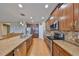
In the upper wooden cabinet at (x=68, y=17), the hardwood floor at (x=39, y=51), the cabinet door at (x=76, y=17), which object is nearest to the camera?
the cabinet door at (x=76, y=17)

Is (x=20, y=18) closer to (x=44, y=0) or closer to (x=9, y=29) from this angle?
(x=9, y=29)

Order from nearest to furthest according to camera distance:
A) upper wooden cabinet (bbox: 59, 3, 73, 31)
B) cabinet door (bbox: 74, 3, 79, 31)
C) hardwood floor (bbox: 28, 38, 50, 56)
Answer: cabinet door (bbox: 74, 3, 79, 31)
upper wooden cabinet (bbox: 59, 3, 73, 31)
hardwood floor (bbox: 28, 38, 50, 56)

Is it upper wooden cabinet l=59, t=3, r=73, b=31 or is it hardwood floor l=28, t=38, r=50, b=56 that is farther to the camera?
hardwood floor l=28, t=38, r=50, b=56

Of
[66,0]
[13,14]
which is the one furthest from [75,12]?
[13,14]

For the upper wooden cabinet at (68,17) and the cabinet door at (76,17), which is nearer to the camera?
the cabinet door at (76,17)

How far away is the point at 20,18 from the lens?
289cm

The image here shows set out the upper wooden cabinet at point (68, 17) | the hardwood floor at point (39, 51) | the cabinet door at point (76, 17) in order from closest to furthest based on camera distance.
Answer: the cabinet door at point (76, 17)
the upper wooden cabinet at point (68, 17)
the hardwood floor at point (39, 51)

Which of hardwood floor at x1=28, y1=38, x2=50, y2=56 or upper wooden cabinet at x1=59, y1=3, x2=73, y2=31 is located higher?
upper wooden cabinet at x1=59, y1=3, x2=73, y2=31

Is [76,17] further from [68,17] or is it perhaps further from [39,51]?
[39,51]

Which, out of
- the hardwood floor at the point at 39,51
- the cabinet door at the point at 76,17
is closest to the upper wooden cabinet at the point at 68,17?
the cabinet door at the point at 76,17

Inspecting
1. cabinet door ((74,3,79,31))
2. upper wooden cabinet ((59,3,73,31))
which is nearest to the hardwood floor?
upper wooden cabinet ((59,3,73,31))

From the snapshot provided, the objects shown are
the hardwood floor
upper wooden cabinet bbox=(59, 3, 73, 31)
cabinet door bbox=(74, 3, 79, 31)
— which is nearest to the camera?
cabinet door bbox=(74, 3, 79, 31)

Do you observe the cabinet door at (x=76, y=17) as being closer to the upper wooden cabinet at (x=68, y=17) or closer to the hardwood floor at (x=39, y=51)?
the upper wooden cabinet at (x=68, y=17)

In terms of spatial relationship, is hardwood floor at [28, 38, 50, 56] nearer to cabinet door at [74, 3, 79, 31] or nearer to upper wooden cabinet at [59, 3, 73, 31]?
upper wooden cabinet at [59, 3, 73, 31]
